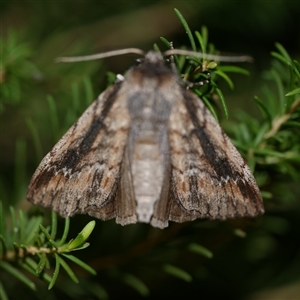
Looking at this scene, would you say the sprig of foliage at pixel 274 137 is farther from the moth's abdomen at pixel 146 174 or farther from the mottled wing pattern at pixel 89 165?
the mottled wing pattern at pixel 89 165

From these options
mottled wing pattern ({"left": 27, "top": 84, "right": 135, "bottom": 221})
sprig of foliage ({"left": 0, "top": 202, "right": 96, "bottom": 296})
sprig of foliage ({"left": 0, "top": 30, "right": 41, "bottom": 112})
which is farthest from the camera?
sprig of foliage ({"left": 0, "top": 30, "right": 41, "bottom": 112})

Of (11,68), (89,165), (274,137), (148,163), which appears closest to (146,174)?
(148,163)

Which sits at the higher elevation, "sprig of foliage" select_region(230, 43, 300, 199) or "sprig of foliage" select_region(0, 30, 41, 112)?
"sprig of foliage" select_region(0, 30, 41, 112)

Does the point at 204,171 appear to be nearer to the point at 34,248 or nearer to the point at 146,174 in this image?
the point at 146,174

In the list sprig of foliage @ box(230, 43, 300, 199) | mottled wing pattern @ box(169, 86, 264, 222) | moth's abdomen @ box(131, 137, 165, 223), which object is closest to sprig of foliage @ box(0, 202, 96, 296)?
moth's abdomen @ box(131, 137, 165, 223)

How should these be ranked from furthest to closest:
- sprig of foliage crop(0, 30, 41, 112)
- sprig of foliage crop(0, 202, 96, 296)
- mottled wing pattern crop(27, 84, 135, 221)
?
sprig of foliage crop(0, 30, 41, 112), mottled wing pattern crop(27, 84, 135, 221), sprig of foliage crop(0, 202, 96, 296)

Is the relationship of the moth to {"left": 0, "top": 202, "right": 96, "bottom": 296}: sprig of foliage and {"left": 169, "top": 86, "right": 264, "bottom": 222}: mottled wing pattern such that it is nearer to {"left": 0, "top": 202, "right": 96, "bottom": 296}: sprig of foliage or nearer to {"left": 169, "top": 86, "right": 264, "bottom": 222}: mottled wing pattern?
{"left": 169, "top": 86, "right": 264, "bottom": 222}: mottled wing pattern

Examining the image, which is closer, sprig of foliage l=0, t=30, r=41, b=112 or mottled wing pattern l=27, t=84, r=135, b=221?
mottled wing pattern l=27, t=84, r=135, b=221

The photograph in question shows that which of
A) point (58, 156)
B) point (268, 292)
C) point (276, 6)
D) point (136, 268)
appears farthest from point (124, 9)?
point (268, 292)

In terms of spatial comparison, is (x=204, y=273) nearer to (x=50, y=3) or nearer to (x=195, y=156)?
(x=195, y=156)
